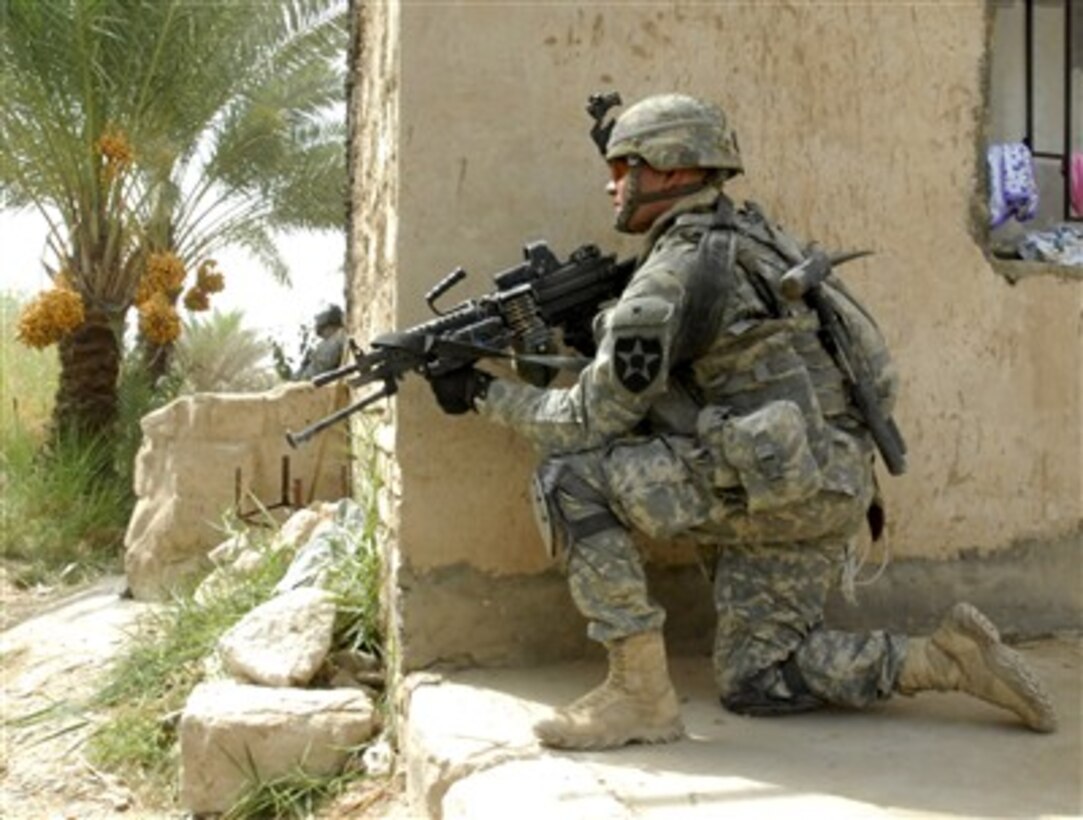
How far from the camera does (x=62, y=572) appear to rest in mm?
7801

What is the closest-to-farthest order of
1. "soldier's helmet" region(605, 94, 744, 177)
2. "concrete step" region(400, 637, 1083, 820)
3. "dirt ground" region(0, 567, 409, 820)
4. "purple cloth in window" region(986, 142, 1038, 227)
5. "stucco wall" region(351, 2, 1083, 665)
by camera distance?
"concrete step" region(400, 637, 1083, 820)
"soldier's helmet" region(605, 94, 744, 177)
"stucco wall" region(351, 2, 1083, 665)
"dirt ground" region(0, 567, 409, 820)
"purple cloth in window" region(986, 142, 1038, 227)

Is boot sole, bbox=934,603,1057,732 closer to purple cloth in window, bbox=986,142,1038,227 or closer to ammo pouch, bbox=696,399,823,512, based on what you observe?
ammo pouch, bbox=696,399,823,512

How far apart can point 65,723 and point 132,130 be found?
19.6 ft

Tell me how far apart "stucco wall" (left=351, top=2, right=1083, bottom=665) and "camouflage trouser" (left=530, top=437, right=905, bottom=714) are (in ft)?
1.88

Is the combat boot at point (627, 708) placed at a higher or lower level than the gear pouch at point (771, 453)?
lower

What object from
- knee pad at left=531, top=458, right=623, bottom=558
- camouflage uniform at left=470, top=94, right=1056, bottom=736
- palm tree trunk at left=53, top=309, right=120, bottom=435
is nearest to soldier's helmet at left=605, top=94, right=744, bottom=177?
camouflage uniform at left=470, top=94, right=1056, bottom=736

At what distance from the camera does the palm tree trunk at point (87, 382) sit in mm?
9289

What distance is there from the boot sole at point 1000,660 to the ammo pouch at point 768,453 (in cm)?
44

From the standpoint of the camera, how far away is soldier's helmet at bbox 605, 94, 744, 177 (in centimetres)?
298

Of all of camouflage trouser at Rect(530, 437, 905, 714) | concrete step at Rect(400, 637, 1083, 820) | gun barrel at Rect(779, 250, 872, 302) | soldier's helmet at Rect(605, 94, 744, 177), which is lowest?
concrete step at Rect(400, 637, 1083, 820)

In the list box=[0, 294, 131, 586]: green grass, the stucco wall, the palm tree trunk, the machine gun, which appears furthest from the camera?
the palm tree trunk

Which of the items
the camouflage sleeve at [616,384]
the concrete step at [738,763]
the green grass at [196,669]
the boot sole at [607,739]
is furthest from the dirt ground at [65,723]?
the camouflage sleeve at [616,384]

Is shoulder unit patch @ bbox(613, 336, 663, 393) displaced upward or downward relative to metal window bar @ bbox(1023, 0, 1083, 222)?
downward

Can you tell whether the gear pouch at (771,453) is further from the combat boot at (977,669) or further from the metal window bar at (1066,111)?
the metal window bar at (1066,111)
